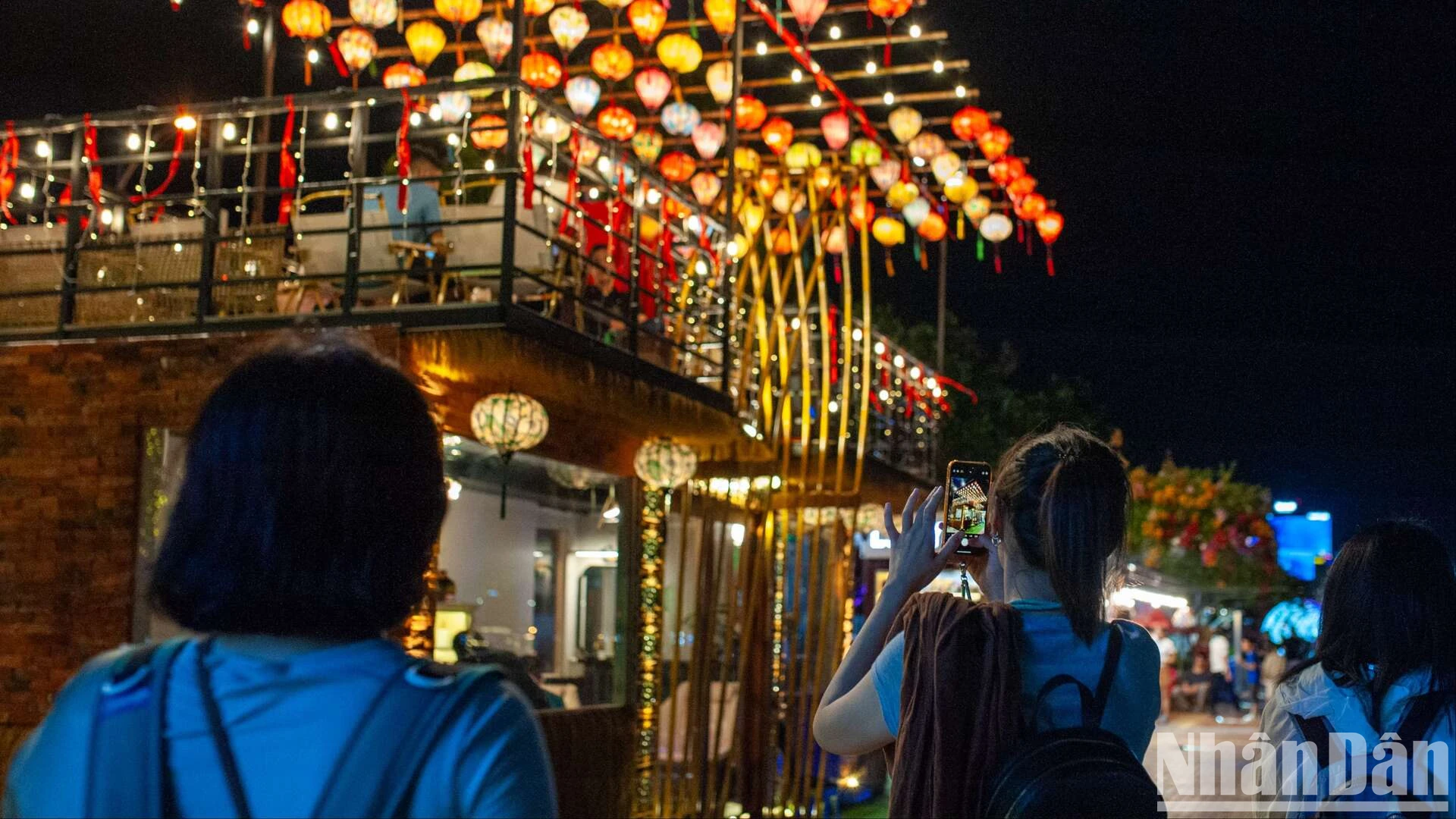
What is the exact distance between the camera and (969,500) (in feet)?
8.75

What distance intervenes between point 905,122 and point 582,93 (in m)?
3.12

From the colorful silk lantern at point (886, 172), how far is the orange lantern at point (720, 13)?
99.8 inches

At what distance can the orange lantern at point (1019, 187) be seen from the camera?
45.8 ft

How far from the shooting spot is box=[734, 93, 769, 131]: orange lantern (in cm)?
1281

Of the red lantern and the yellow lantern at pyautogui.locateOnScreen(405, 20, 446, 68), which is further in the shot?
the red lantern

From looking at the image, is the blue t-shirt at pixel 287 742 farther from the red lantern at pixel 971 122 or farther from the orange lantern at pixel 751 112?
the red lantern at pixel 971 122

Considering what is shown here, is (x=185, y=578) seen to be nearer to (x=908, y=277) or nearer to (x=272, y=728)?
(x=272, y=728)

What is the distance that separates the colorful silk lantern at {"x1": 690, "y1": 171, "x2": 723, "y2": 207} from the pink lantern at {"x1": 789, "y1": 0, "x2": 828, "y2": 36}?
8.94ft

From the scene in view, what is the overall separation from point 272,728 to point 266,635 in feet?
0.38

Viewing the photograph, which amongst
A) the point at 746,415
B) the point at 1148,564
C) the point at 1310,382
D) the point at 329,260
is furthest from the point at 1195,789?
the point at 1310,382

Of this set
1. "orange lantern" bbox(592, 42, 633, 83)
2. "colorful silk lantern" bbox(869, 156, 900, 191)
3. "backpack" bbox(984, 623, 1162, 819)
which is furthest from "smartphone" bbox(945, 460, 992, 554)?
"colorful silk lantern" bbox(869, 156, 900, 191)

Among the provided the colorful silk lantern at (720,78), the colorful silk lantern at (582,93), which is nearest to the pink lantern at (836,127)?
the colorful silk lantern at (720,78)

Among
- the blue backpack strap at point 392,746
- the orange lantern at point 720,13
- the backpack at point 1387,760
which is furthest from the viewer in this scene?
the orange lantern at point 720,13

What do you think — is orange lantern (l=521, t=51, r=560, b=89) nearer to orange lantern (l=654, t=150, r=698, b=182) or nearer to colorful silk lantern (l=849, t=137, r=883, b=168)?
orange lantern (l=654, t=150, r=698, b=182)
